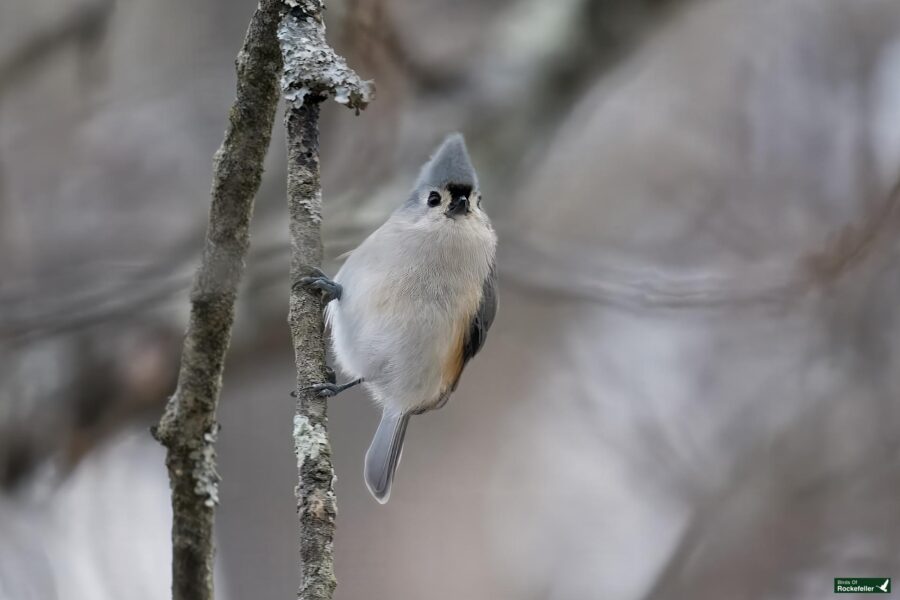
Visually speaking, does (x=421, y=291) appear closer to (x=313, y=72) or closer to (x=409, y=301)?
(x=409, y=301)

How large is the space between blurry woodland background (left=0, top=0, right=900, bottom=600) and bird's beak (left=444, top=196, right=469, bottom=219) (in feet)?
2.10

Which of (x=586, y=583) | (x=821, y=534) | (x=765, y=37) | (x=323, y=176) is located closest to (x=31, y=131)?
(x=323, y=176)

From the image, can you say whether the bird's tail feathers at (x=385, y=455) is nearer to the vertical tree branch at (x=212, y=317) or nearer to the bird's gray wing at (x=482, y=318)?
the bird's gray wing at (x=482, y=318)

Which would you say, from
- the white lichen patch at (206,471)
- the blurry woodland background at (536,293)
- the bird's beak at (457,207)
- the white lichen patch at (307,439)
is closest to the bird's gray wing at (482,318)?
the bird's beak at (457,207)

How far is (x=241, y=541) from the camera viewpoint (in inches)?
124

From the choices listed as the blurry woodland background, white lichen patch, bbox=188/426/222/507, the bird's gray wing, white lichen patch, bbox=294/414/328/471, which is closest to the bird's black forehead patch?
the bird's gray wing

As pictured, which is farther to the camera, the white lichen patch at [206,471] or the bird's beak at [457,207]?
the bird's beak at [457,207]

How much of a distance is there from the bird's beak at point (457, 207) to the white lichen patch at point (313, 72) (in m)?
0.80

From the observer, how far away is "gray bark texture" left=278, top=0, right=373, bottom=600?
1124 millimetres

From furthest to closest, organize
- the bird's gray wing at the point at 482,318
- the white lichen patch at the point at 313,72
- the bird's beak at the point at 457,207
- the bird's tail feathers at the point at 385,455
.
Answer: the bird's tail feathers at the point at 385,455 → the bird's gray wing at the point at 482,318 → the bird's beak at the point at 457,207 → the white lichen patch at the point at 313,72

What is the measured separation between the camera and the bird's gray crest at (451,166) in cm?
196

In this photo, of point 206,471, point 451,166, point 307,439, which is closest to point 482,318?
point 451,166

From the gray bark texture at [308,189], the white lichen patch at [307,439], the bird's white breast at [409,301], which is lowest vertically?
the white lichen patch at [307,439]

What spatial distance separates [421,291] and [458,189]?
271 millimetres
